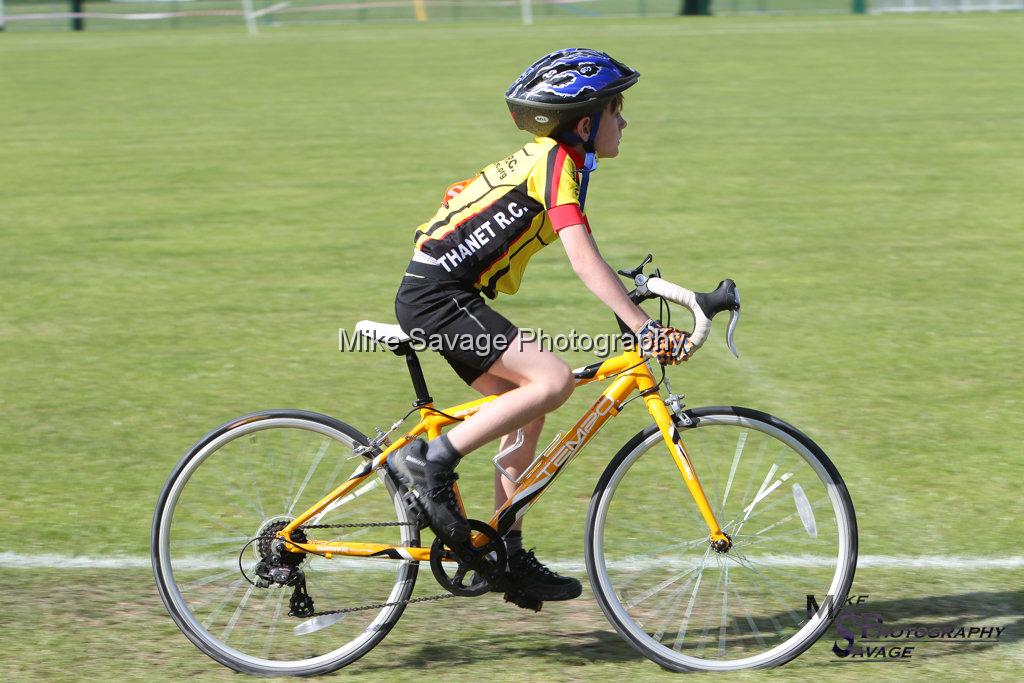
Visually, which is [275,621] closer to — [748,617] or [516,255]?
[516,255]

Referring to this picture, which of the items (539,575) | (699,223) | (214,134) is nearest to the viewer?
(539,575)

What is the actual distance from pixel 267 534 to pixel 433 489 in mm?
635

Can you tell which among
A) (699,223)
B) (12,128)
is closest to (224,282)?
(699,223)

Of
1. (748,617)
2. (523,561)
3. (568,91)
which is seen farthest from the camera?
(748,617)

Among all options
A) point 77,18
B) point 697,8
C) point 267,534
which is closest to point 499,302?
point 267,534

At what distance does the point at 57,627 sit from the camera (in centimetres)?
496

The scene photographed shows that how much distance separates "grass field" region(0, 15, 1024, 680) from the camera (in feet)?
17.0

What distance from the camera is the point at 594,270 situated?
444cm

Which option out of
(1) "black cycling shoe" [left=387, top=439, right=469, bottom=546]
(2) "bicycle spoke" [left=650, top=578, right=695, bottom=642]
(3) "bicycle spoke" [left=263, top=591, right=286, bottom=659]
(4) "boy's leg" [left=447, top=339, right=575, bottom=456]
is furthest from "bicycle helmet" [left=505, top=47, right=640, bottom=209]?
(3) "bicycle spoke" [left=263, top=591, right=286, bottom=659]

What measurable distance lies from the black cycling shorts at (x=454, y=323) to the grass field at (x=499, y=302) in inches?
42.5

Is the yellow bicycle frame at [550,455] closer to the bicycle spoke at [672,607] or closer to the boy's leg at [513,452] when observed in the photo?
the boy's leg at [513,452]

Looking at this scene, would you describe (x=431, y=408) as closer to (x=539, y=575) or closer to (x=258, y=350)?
(x=539, y=575)

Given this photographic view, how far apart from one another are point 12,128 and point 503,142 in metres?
6.90

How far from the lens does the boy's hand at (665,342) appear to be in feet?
14.7
